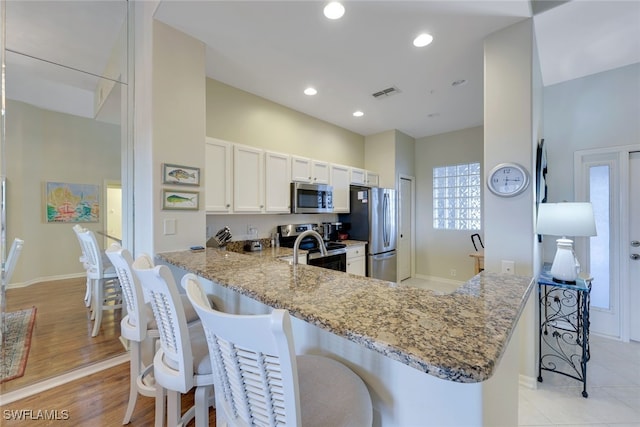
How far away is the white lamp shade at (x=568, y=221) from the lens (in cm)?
202

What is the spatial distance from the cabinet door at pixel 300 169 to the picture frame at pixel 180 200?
148 cm

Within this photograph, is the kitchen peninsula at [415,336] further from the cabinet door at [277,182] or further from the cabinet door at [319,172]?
the cabinet door at [319,172]

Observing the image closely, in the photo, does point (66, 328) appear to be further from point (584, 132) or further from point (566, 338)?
point (584, 132)

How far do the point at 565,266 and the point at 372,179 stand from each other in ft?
10.5

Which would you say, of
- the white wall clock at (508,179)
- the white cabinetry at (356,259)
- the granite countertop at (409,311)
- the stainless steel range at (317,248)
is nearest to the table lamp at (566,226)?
the white wall clock at (508,179)

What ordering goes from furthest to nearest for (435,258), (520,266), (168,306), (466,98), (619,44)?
(435,258), (466,98), (619,44), (520,266), (168,306)

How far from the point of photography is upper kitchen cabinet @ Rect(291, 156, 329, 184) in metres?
3.62

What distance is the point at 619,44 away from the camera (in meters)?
2.48

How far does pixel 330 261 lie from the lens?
3486mm

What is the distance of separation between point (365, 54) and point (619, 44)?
241 centimetres

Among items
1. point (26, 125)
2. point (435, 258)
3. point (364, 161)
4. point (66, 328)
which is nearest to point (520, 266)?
point (435, 258)

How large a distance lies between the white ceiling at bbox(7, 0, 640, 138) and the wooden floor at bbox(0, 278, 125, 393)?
Result: 5.74 feet

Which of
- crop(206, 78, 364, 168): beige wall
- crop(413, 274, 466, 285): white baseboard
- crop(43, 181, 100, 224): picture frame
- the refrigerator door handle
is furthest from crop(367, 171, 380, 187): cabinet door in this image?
crop(43, 181, 100, 224): picture frame

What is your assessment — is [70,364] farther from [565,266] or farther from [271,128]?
[565,266]
